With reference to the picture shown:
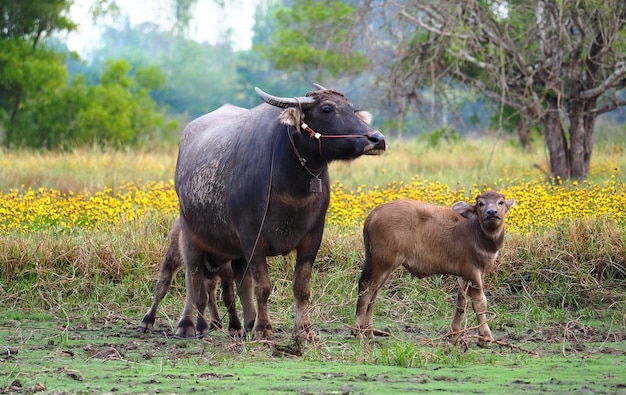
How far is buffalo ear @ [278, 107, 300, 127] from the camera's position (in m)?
7.63

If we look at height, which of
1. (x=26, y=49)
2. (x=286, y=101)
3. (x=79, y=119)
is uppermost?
(x=26, y=49)

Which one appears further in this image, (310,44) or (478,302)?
(310,44)

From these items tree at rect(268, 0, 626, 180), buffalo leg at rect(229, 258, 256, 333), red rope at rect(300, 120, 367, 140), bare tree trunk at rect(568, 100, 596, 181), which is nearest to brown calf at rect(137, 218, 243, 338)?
buffalo leg at rect(229, 258, 256, 333)

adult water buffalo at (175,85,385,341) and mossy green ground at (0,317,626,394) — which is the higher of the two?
adult water buffalo at (175,85,385,341)

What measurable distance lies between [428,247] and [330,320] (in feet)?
4.04

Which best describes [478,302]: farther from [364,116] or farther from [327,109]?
[327,109]

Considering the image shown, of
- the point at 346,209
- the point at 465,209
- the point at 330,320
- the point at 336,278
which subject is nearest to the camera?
the point at 465,209

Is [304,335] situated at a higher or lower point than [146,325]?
higher

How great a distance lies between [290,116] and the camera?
7.65 m

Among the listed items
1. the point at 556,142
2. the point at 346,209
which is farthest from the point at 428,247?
the point at 556,142

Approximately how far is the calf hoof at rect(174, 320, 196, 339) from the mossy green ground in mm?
235

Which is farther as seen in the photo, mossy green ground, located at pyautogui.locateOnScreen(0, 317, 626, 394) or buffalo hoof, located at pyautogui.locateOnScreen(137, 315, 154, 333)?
buffalo hoof, located at pyautogui.locateOnScreen(137, 315, 154, 333)

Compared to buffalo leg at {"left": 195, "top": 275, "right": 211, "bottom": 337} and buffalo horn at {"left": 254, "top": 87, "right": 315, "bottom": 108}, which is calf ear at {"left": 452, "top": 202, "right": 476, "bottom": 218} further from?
buffalo leg at {"left": 195, "top": 275, "right": 211, "bottom": 337}

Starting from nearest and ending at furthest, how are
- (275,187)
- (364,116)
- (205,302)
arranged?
(275,187) → (364,116) → (205,302)
